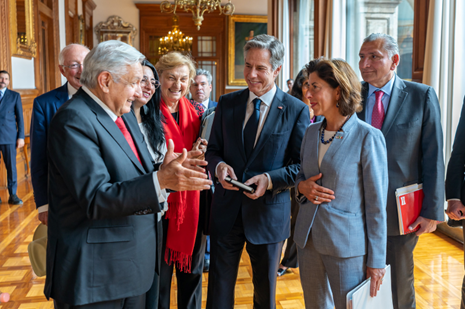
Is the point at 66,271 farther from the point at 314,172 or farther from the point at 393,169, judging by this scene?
the point at 393,169

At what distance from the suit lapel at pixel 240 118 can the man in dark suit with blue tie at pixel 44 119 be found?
106 cm

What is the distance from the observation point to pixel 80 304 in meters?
1.47

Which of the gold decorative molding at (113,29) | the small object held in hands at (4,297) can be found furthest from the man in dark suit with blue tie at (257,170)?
the gold decorative molding at (113,29)

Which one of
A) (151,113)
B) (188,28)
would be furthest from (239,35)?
(151,113)

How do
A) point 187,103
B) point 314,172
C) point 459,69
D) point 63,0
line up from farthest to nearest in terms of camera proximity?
point 63,0
point 459,69
point 187,103
point 314,172

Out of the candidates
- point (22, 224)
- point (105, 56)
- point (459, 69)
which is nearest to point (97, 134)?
point (105, 56)

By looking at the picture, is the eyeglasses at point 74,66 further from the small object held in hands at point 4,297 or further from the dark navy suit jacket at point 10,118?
the dark navy suit jacket at point 10,118

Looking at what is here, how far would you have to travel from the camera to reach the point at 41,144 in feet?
7.80

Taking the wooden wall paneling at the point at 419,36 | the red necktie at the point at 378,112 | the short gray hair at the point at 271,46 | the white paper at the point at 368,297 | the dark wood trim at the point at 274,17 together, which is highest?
the dark wood trim at the point at 274,17

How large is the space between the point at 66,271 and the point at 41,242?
0.89m

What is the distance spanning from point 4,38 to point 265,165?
6.42 meters

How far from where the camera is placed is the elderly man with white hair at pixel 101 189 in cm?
142

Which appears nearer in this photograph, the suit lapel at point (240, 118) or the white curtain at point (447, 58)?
the suit lapel at point (240, 118)

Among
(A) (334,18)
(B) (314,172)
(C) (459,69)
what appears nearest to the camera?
(B) (314,172)
